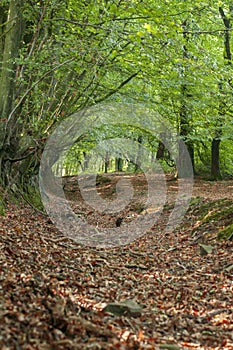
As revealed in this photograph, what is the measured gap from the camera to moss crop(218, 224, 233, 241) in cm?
854

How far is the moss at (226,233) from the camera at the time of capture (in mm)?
8539

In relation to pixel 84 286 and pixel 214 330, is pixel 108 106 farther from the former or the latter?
pixel 214 330

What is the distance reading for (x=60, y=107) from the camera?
40.3 feet

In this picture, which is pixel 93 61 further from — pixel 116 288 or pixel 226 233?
pixel 116 288

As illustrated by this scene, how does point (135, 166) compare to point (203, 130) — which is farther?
point (135, 166)

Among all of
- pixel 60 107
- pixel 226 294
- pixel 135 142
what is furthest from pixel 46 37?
pixel 135 142

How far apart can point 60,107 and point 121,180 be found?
9.70 metres

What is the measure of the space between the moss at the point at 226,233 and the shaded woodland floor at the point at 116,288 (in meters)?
0.14

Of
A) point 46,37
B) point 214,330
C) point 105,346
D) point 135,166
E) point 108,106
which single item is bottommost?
point 214,330

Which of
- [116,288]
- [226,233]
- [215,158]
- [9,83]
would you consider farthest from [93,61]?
[215,158]

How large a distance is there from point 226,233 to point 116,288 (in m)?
3.66

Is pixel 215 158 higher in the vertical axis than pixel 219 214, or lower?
higher

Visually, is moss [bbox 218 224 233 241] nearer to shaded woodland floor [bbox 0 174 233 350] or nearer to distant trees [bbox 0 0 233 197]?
shaded woodland floor [bbox 0 174 233 350]

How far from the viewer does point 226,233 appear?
873 cm
